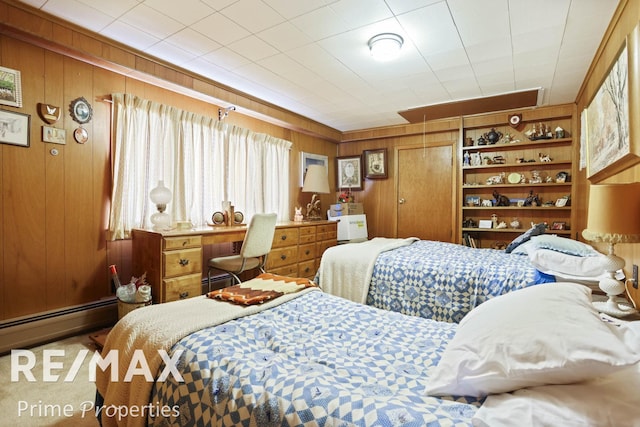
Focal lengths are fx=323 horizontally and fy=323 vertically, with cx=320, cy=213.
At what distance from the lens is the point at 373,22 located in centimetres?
237

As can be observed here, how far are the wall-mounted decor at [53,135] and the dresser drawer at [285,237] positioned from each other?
2172 mm

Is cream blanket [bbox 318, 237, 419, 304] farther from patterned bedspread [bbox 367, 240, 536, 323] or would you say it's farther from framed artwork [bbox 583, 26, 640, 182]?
framed artwork [bbox 583, 26, 640, 182]

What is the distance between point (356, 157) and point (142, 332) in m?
4.90

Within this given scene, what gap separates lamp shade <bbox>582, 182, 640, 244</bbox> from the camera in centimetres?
137

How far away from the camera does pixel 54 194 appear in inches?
103

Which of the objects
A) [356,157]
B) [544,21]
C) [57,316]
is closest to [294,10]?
[544,21]

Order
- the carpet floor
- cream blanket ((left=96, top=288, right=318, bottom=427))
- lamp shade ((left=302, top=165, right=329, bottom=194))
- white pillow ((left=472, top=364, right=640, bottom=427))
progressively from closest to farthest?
white pillow ((left=472, top=364, right=640, bottom=427)) < cream blanket ((left=96, top=288, right=318, bottom=427)) < the carpet floor < lamp shade ((left=302, top=165, right=329, bottom=194))

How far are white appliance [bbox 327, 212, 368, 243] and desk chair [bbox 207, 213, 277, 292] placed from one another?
1868mm

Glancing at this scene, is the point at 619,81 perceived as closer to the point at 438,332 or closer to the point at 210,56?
the point at 438,332

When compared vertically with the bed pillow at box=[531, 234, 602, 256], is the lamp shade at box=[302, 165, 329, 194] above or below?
above

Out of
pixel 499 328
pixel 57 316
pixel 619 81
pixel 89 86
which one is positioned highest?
pixel 89 86

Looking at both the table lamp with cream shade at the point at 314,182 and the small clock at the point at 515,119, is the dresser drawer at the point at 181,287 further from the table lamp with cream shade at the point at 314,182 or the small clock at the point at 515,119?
the small clock at the point at 515,119

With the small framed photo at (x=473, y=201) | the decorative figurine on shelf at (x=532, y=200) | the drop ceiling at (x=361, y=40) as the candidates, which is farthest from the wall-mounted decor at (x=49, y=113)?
the decorative figurine on shelf at (x=532, y=200)

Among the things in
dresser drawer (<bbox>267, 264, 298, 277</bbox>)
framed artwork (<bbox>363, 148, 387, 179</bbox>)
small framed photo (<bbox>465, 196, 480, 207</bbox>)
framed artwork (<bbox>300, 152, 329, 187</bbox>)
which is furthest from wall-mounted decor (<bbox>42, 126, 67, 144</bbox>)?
small framed photo (<bbox>465, 196, 480, 207</bbox>)
